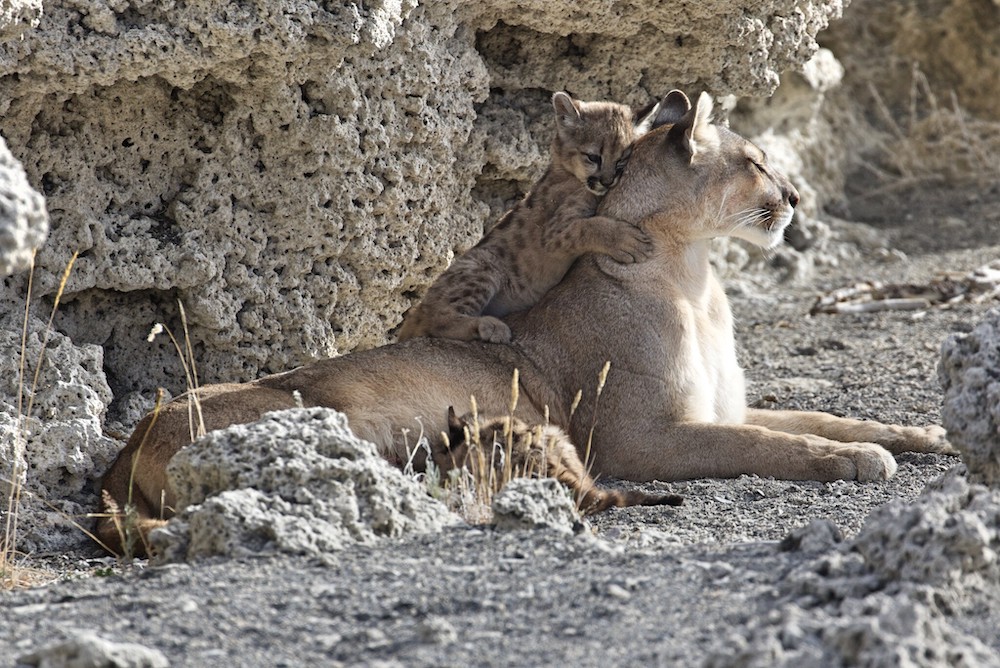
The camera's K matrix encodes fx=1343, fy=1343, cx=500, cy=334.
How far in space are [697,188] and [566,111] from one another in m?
0.95

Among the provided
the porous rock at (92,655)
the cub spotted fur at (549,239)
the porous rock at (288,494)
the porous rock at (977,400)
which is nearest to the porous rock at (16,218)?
the porous rock at (288,494)

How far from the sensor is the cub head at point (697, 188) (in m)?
6.88

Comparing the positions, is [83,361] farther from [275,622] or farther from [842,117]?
[842,117]

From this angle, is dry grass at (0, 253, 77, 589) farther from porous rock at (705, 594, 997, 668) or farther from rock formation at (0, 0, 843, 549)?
porous rock at (705, 594, 997, 668)

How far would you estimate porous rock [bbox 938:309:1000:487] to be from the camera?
15.4ft

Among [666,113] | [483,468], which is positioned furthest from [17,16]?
[666,113]

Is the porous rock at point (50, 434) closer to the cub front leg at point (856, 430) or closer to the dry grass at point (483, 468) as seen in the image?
the dry grass at point (483, 468)

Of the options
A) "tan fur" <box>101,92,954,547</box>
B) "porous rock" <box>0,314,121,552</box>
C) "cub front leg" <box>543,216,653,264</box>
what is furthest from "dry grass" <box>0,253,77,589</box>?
"cub front leg" <box>543,216,653,264</box>

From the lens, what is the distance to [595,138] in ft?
23.7

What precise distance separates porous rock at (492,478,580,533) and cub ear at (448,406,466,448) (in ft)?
3.91

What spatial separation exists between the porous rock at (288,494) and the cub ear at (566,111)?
302cm

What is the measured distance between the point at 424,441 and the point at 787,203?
2446 mm

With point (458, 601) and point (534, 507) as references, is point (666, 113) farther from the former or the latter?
point (458, 601)

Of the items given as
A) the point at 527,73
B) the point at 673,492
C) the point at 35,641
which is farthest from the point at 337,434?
the point at 527,73
